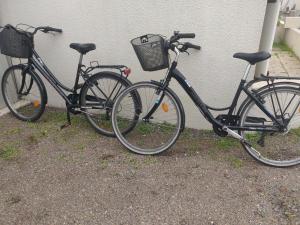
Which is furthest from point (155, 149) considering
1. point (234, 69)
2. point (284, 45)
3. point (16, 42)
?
point (284, 45)

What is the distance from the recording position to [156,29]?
159 inches

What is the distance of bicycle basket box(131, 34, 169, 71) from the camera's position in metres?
3.41

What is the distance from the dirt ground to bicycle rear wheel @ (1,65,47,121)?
1.88 feet

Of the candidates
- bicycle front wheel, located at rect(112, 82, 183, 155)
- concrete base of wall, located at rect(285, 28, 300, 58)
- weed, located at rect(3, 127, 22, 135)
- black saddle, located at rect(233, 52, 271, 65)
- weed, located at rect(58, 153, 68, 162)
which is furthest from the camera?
concrete base of wall, located at rect(285, 28, 300, 58)

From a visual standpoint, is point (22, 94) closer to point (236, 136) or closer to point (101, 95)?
point (101, 95)

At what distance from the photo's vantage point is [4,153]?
12.8ft

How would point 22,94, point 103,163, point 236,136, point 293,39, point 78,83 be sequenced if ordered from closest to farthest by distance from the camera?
point 236,136 < point 103,163 < point 78,83 < point 22,94 < point 293,39

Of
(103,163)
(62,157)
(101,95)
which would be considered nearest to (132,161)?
(103,163)

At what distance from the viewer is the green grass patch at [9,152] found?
384 cm

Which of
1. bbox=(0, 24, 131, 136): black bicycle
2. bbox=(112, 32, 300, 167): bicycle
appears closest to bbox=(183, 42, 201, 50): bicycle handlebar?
bbox=(112, 32, 300, 167): bicycle

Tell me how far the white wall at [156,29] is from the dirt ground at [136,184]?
0.84 meters

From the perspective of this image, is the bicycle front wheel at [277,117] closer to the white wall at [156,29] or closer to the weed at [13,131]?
A: the white wall at [156,29]

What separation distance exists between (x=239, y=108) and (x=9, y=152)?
2.78 m

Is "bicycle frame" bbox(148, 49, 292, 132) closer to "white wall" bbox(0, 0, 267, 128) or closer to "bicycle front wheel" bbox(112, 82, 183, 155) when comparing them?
"bicycle front wheel" bbox(112, 82, 183, 155)
